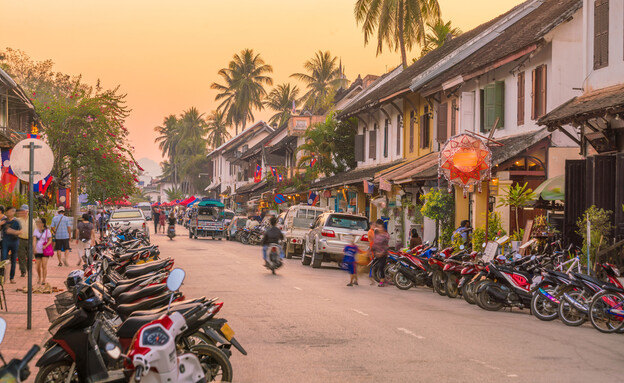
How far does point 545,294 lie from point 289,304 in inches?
188

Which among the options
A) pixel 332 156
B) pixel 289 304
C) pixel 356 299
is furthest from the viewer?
pixel 332 156

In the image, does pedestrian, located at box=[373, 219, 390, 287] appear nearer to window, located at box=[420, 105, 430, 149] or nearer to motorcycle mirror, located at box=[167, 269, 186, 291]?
window, located at box=[420, 105, 430, 149]

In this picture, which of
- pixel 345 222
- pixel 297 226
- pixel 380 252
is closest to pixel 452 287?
pixel 380 252

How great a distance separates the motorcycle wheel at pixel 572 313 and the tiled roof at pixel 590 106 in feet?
13.4

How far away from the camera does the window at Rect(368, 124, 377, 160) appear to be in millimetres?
41125

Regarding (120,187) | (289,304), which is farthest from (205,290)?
(120,187)

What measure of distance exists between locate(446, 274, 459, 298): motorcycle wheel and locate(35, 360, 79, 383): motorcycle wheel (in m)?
12.4

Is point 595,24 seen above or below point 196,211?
above

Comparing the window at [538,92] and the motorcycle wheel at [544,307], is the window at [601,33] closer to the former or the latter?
the window at [538,92]

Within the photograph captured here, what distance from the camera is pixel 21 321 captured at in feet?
42.5

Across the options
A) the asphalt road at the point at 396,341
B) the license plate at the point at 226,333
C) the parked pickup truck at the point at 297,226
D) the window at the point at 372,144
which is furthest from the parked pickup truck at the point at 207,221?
the license plate at the point at 226,333

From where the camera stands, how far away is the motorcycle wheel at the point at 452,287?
18656mm

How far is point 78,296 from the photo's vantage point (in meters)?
7.44

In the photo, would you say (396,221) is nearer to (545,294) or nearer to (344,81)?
(545,294)
